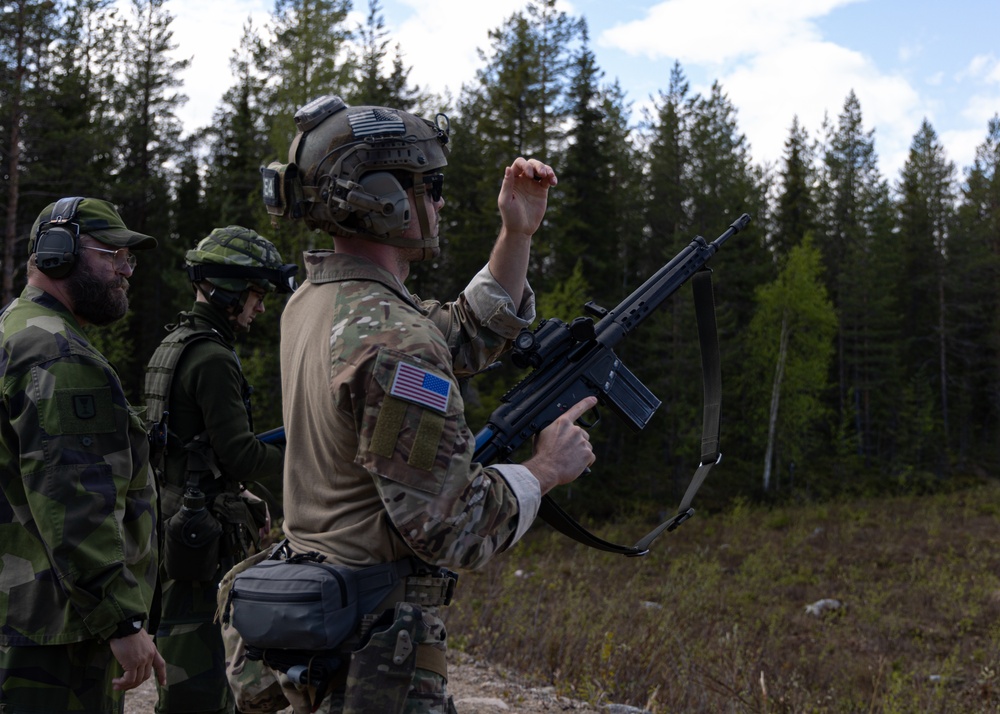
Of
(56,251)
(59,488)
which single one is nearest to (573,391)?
(59,488)

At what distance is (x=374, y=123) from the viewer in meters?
2.38

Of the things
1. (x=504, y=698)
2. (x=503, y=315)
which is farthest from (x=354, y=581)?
(x=504, y=698)

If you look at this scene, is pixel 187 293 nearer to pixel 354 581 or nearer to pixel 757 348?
pixel 757 348

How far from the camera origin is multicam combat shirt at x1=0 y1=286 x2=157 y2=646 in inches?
110

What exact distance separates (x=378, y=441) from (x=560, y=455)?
0.61m

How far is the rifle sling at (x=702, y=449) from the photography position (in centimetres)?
296

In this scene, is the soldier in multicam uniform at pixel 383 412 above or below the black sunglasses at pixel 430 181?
below

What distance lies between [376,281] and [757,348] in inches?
1260

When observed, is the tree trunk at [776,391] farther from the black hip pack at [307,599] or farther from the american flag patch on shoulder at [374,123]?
the black hip pack at [307,599]

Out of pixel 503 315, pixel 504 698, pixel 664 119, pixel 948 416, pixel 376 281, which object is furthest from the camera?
pixel 948 416

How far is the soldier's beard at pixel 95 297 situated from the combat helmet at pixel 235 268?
105cm

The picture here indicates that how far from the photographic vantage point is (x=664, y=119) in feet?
102

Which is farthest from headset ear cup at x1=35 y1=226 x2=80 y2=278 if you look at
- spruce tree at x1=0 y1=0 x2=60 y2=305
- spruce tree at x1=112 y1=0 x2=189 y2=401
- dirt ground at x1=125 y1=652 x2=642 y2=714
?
spruce tree at x1=112 y1=0 x2=189 y2=401

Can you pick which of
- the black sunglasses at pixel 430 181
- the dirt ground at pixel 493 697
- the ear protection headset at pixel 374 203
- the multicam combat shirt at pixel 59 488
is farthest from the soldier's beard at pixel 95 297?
the dirt ground at pixel 493 697
